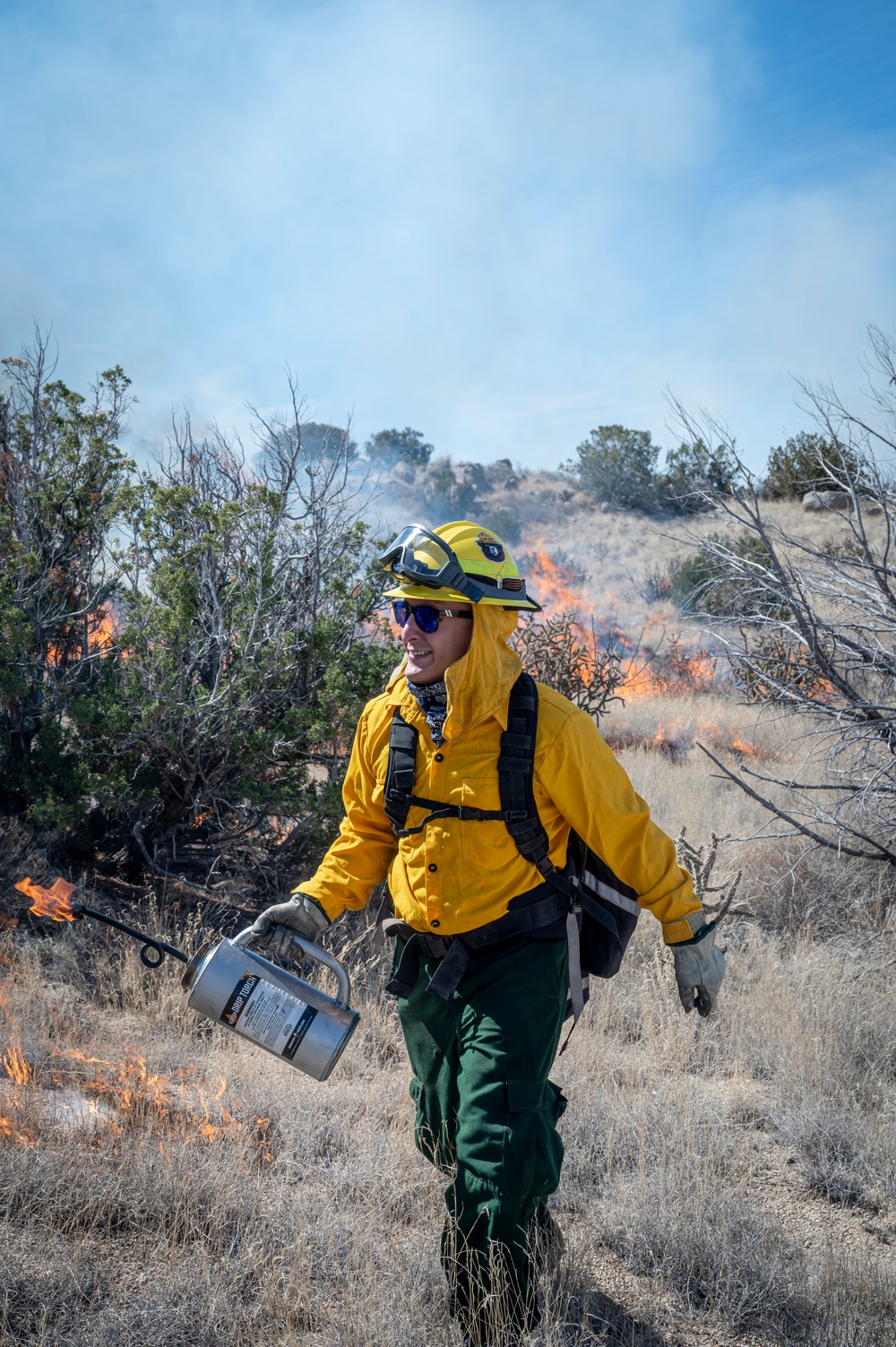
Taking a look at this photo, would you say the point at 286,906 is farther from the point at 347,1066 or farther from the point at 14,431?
the point at 14,431

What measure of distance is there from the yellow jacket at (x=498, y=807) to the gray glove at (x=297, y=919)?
1.11 ft

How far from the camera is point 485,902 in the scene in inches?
99.1

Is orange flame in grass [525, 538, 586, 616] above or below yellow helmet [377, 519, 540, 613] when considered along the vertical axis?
above

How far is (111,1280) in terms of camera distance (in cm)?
257

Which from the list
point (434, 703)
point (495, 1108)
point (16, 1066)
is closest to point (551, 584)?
point (16, 1066)

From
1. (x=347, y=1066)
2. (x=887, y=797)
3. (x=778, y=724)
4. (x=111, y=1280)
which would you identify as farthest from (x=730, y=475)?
(x=778, y=724)

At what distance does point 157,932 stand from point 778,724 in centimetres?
856

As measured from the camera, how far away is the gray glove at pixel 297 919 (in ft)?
9.10

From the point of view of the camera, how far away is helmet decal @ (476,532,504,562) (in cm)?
271

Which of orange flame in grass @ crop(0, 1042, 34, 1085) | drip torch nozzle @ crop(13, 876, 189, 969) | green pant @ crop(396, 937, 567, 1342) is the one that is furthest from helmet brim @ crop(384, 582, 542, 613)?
orange flame in grass @ crop(0, 1042, 34, 1085)

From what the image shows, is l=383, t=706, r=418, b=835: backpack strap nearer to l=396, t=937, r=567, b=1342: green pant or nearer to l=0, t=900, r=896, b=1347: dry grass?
l=396, t=937, r=567, b=1342: green pant

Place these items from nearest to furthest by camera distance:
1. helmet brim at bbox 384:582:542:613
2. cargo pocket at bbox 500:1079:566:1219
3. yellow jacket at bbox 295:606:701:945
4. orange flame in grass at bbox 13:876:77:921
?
cargo pocket at bbox 500:1079:566:1219 < yellow jacket at bbox 295:606:701:945 < helmet brim at bbox 384:582:542:613 < orange flame in grass at bbox 13:876:77:921

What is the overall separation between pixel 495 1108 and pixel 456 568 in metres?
1.41

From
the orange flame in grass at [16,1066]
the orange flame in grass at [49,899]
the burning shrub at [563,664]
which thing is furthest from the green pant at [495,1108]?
the burning shrub at [563,664]
